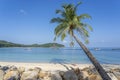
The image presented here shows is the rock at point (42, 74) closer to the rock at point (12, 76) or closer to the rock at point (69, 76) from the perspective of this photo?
the rock at point (69, 76)

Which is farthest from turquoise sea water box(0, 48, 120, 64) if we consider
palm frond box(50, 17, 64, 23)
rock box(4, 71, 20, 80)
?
rock box(4, 71, 20, 80)

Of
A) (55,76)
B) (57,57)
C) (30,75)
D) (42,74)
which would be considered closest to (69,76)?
(55,76)

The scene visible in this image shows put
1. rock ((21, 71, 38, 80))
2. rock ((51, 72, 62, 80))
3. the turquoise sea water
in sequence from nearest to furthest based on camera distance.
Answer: rock ((21, 71, 38, 80)), rock ((51, 72, 62, 80)), the turquoise sea water

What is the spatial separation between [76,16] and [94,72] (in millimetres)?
5241

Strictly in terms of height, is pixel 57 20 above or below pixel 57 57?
above

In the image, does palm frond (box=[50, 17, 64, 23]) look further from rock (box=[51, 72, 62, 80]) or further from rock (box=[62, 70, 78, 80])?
rock (box=[51, 72, 62, 80])

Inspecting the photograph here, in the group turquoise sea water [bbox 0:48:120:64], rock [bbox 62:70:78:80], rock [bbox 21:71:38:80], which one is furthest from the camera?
turquoise sea water [bbox 0:48:120:64]

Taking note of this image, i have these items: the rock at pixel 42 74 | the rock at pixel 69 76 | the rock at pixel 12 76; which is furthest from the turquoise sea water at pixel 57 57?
the rock at pixel 12 76

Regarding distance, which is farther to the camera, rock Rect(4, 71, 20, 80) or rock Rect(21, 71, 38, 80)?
rock Rect(4, 71, 20, 80)

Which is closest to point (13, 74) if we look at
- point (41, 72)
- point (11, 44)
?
point (41, 72)

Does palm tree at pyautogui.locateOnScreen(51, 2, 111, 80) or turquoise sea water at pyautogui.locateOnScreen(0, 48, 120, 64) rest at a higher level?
palm tree at pyautogui.locateOnScreen(51, 2, 111, 80)

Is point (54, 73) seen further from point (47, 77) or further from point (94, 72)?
point (94, 72)

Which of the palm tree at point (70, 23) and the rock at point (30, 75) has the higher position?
the palm tree at point (70, 23)

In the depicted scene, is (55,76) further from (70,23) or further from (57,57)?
(57,57)
